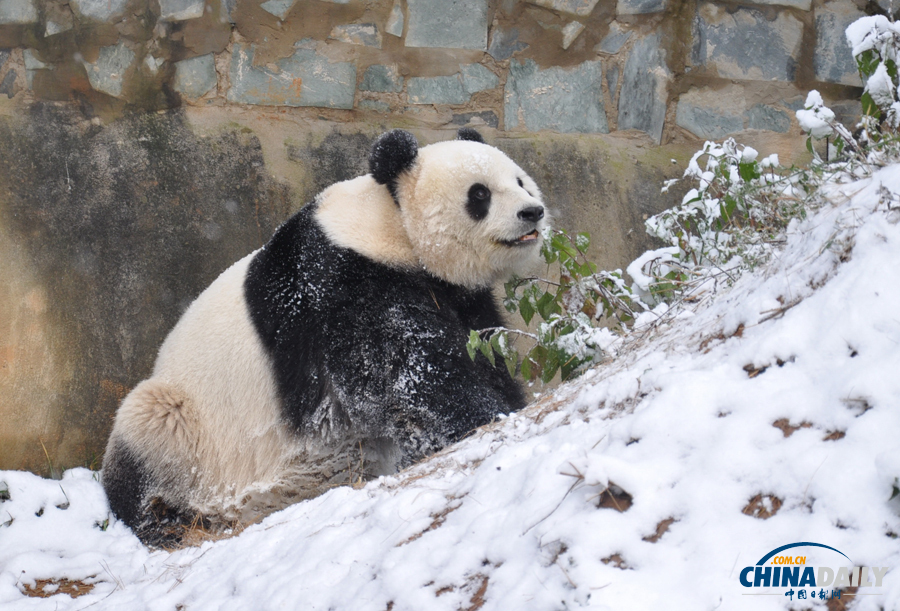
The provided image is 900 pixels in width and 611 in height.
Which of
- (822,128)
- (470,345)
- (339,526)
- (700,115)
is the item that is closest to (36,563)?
(339,526)

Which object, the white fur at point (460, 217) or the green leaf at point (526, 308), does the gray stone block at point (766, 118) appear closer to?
the white fur at point (460, 217)

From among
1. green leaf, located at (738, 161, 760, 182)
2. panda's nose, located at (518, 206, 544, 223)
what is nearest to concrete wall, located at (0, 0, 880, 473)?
panda's nose, located at (518, 206, 544, 223)

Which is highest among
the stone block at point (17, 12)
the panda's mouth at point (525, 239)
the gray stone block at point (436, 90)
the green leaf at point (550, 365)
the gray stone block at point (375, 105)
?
the stone block at point (17, 12)

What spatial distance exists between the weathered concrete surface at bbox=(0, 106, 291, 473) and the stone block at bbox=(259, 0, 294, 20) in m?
0.81

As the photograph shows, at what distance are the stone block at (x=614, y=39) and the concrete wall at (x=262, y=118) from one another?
0.04 ft

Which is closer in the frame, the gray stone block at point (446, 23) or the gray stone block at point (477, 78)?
the gray stone block at point (446, 23)

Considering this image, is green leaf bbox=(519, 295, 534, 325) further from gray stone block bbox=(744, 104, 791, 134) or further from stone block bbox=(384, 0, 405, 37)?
gray stone block bbox=(744, 104, 791, 134)

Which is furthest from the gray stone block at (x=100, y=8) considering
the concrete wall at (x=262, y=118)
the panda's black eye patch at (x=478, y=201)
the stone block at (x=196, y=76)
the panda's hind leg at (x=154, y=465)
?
the panda's black eye patch at (x=478, y=201)

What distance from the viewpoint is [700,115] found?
5254 millimetres

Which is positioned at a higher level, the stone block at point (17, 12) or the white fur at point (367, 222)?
the stone block at point (17, 12)

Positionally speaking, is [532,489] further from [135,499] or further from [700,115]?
[700,115]

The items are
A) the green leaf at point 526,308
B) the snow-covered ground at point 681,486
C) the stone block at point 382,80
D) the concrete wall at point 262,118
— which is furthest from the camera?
the stone block at point 382,80

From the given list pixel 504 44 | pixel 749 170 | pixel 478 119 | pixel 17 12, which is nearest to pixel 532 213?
pixel 749 170

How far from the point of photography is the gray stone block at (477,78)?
16.4 feet
